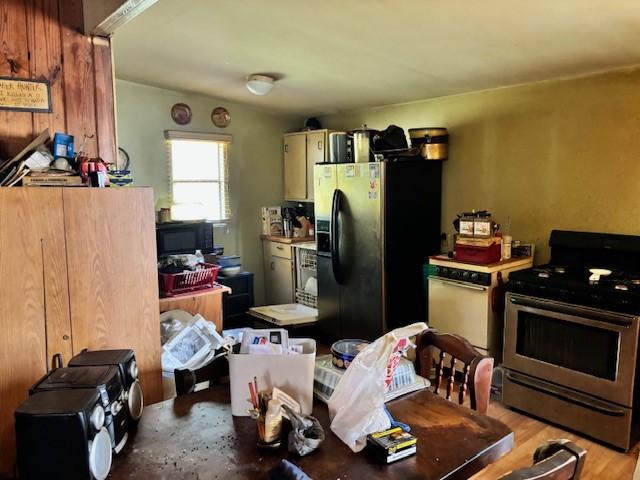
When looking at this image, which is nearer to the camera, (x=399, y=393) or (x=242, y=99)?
(x=399, y=393)

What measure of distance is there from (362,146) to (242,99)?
1630 millimetres

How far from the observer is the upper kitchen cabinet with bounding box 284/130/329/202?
4.91 metres

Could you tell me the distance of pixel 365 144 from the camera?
3926 millimetres

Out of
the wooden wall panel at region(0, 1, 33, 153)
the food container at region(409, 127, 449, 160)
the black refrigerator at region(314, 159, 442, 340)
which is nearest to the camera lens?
the wooden wall panel at region(0, 1, 33, 153)

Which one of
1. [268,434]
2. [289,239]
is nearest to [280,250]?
[289,239]

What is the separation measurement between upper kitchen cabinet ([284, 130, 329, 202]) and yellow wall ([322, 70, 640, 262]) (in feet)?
3.59

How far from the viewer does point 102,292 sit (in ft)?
6.89

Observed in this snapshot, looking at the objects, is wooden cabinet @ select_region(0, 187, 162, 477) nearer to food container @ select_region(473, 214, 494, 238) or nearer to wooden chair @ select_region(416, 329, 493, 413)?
wooden chair @ select_region(416, 329, 493, 413)

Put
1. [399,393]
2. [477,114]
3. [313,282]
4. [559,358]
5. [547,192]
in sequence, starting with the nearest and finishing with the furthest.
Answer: [399,393], [559,358], [547,192], [477,114], [313,282]

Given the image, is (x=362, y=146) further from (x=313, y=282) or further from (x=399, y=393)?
(x=399, y=393)

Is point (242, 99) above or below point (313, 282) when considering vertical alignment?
above

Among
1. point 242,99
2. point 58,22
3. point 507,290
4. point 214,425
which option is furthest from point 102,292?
point 242,99

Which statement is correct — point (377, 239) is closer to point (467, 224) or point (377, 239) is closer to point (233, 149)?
point (467, 224)

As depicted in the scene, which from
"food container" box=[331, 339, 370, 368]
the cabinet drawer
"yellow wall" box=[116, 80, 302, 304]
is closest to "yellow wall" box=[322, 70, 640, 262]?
the cabinet drawer
